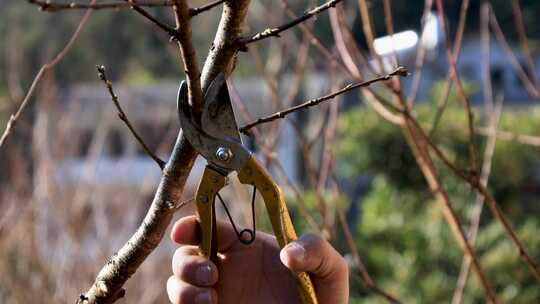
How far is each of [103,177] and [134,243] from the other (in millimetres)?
5626

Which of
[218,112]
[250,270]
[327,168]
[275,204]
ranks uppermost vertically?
[218,112]

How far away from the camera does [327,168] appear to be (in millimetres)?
2395

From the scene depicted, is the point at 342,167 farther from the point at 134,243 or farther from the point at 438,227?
the point at 134,243

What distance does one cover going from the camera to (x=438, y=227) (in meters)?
5.34

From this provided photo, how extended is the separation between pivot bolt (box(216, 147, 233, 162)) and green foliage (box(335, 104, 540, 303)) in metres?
3.41

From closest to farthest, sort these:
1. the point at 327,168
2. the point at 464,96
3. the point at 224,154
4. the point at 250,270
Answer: the point at 224,154, the point at 250,270, the point at 464,96, the point at 327,168

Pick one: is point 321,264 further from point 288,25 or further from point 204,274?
point 288,25

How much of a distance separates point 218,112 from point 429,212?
15.4 ft

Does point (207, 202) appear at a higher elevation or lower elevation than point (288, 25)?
lower

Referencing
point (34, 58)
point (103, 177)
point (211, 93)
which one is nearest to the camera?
point (211, 93)

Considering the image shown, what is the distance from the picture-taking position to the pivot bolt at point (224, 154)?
44.0 inches

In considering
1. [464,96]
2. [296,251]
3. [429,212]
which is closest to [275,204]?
[296,251]

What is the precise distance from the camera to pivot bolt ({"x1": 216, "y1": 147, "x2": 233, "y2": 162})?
112 cm

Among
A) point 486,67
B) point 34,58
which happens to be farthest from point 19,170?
point 34,58
